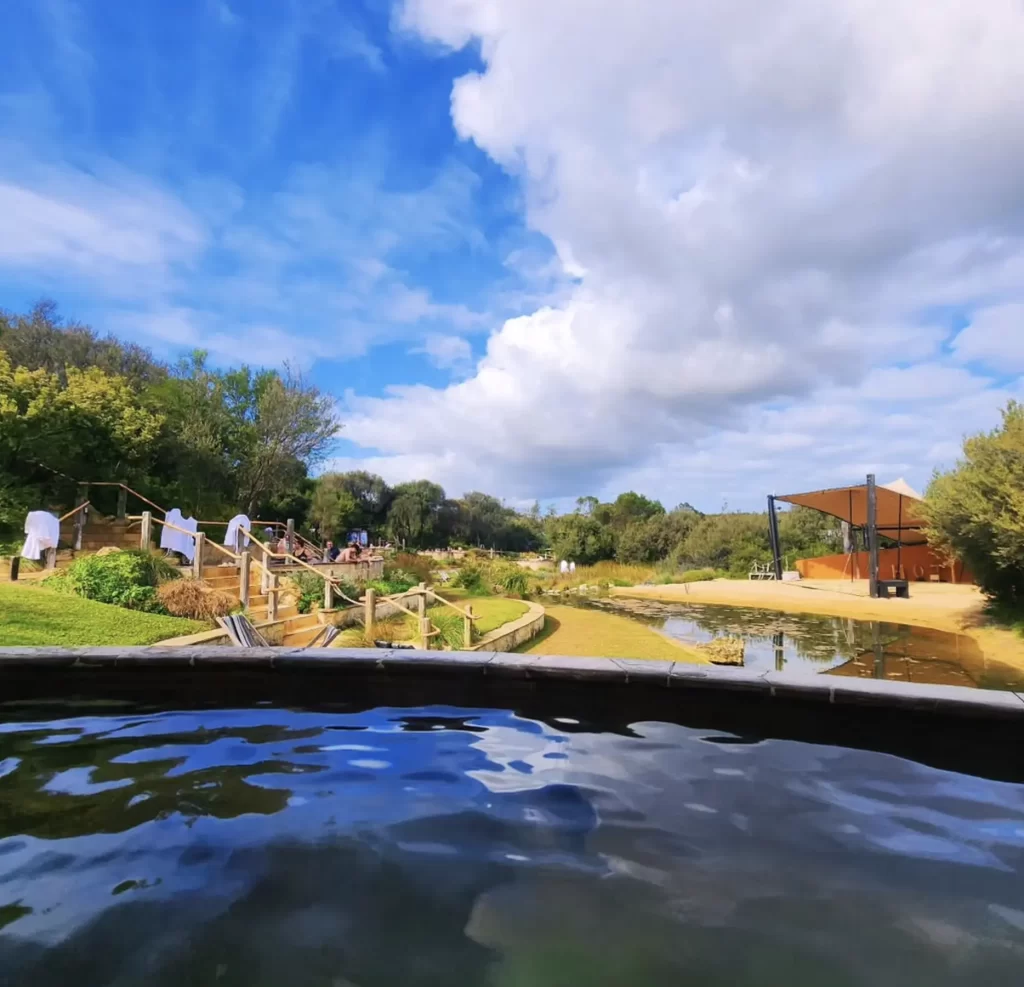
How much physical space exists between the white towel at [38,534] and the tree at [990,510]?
16.1 m

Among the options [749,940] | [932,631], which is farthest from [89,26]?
[932,631]

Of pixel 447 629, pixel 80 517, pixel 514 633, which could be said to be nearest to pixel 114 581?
pixel 80 517

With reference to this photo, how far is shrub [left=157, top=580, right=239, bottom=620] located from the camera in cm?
854

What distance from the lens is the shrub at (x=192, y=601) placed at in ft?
28.0

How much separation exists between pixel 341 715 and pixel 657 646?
818 centimetres

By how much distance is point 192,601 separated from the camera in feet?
28.6

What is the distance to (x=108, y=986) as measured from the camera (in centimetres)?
149

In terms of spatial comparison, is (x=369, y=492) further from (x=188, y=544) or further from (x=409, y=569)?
Answer: (x=188, y=544)

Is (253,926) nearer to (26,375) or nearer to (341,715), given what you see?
(341,715)

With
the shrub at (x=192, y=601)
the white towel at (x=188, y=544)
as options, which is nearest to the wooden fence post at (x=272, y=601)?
the shrub at (x=192, y=601)

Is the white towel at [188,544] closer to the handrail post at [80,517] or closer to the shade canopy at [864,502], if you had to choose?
the handrail post at [80,517]

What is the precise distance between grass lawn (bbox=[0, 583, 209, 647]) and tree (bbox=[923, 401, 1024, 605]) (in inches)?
539

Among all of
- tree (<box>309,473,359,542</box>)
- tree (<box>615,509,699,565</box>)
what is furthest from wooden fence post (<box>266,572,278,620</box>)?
tree (<box>615,509,699,565</box>)

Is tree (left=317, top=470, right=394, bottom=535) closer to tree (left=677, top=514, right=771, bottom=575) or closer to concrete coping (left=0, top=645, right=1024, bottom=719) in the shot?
tree (left=677, top=514, right=771, bottom=575)
